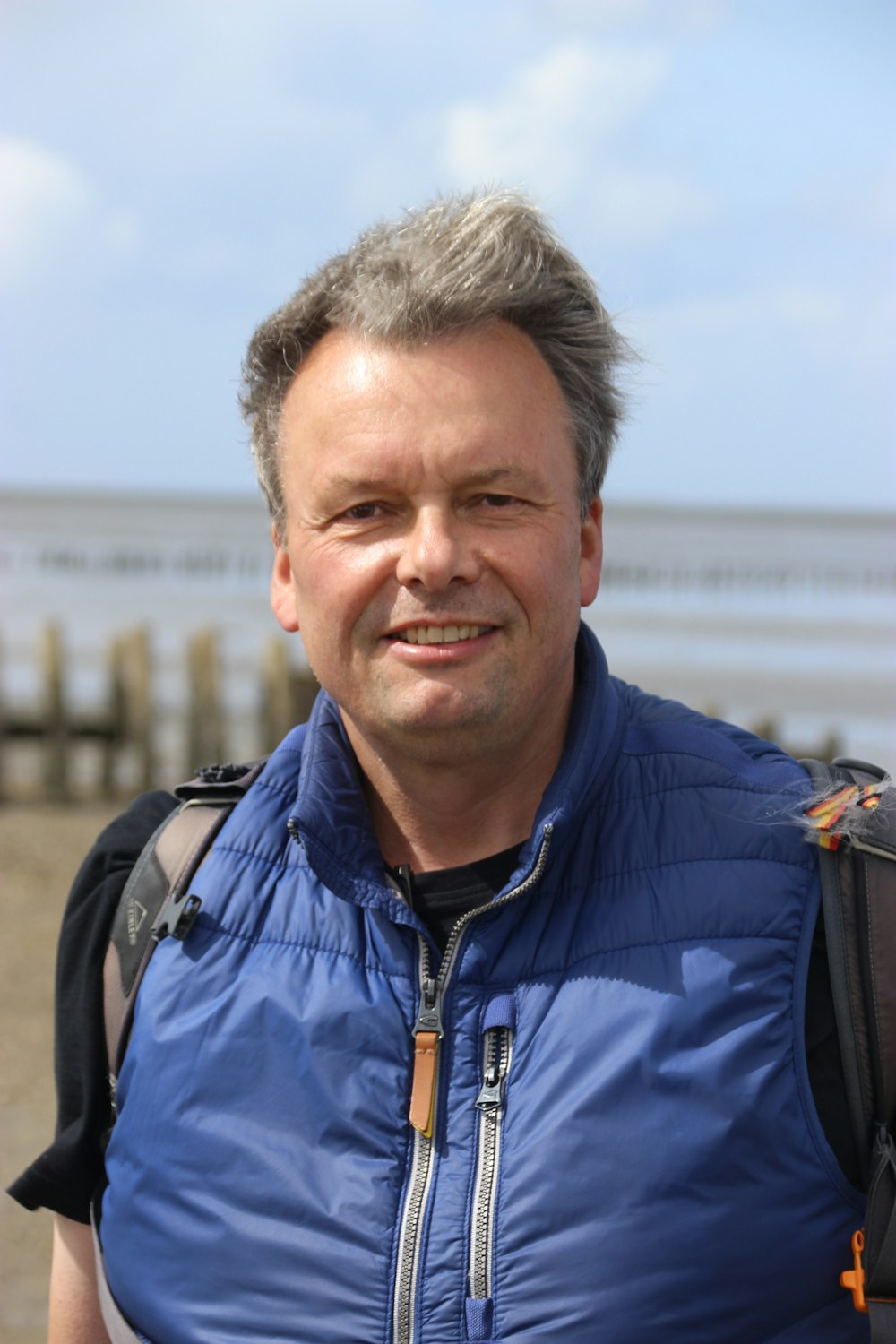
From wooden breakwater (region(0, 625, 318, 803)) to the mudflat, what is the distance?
38 centimetres

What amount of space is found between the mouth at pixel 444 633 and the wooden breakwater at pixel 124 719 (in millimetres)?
8379

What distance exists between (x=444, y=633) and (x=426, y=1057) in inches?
27.5

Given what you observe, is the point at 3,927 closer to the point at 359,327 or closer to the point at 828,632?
the point at 359,327

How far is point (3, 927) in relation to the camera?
796cm

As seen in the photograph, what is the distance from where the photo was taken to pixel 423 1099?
2.25 metres

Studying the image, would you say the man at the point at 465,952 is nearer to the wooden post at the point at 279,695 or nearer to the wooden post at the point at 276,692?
the wooden post at the point at 279,695

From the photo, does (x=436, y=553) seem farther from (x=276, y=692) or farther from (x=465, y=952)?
(x=276, y=692)

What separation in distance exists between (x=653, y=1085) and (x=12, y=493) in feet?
247

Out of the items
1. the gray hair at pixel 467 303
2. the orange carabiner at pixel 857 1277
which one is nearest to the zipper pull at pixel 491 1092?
the orange carabiner at pixel 857 1277

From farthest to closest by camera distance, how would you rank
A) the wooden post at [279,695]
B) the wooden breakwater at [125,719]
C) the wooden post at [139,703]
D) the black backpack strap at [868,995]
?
the wooden post at [139,703]
the wooden breakwater at [125,719]
the wooden post at [279,695]
the black backpack strap at [868,995]

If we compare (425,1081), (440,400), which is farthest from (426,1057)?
(440,400)

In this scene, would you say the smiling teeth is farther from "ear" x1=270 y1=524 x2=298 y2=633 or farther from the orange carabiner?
the orange carabiner

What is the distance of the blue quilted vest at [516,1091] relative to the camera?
2154 mm

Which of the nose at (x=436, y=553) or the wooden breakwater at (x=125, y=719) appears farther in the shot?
the wooden breakwater at (x=125, y=719)
